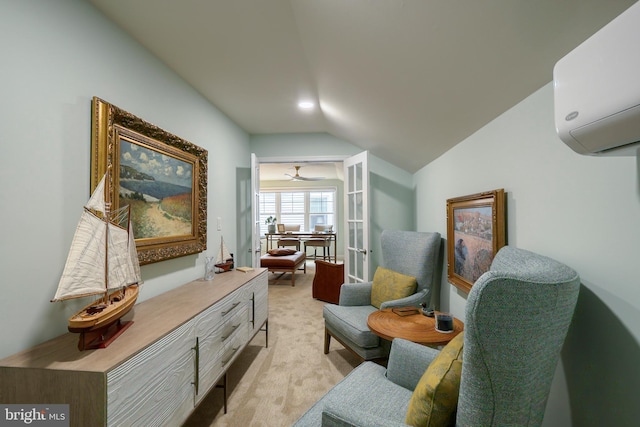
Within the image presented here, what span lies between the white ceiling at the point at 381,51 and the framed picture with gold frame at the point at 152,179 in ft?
1.96

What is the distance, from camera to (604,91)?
1.81 ft

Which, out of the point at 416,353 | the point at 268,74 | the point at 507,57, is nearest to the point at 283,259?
the point at 268,74

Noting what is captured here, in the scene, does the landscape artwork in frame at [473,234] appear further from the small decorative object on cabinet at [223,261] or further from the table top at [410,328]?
the small decorative object on cabinet at [223,261]

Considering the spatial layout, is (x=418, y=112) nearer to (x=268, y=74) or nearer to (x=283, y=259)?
(x=268, y=74)

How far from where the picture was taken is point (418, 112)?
1.94 metres

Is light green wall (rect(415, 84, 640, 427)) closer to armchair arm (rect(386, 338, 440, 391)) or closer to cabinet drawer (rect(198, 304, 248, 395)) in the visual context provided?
armchair arm (rect(386, 338, 440, 391))

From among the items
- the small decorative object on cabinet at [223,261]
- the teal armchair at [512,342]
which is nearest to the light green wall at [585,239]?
the teal armchair at [512,342]

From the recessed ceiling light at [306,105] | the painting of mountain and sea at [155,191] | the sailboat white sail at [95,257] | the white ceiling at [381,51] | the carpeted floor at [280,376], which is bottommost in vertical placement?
the carpeted floor at [280,376]

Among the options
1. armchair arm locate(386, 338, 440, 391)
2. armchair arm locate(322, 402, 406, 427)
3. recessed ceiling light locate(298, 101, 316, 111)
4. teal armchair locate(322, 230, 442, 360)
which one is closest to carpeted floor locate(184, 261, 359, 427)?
teal armchair locate(322, 230, 442, 360)

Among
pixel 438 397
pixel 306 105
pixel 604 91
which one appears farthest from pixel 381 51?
pixel 438 397

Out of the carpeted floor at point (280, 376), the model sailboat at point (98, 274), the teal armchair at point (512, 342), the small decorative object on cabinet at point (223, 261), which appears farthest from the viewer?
the small decorative object on cabinet at point (223, 261)

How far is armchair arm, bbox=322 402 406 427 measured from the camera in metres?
0.90

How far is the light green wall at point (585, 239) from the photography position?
0.79 m

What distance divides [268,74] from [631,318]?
245cm
